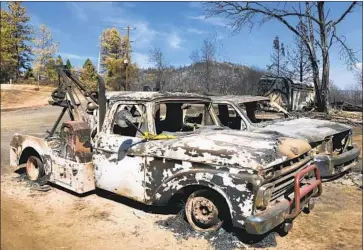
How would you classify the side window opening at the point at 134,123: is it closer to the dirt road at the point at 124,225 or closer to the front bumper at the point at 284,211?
the dirt road at the point at 124,225

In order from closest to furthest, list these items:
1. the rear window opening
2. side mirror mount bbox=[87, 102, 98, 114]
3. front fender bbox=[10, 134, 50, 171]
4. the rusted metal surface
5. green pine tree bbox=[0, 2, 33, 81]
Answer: the rusted metal surface, side mirror mount bbox=[87, 102, 98, 114], front fender bbox=[10, 134, 50, 171], the rear window opening, green pine tree bbox=[0, 2, 33, 81]

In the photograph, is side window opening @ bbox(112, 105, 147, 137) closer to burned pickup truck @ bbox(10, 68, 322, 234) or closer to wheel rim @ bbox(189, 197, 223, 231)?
burned pickup truck @ bbox(10, 68, 322, 234)

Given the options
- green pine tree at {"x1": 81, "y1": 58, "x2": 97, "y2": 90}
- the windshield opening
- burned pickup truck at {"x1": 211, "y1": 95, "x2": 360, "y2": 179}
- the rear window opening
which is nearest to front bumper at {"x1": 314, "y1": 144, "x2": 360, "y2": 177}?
burned pickup truck at {"x1": 211, "y1": 95, "x2": 360, "y2": 179}

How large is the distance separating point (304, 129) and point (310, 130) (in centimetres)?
11

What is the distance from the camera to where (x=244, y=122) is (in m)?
7.73

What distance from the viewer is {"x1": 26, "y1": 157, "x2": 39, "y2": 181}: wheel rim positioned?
6973 millimetres

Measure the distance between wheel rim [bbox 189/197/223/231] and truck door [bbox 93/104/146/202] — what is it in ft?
2.52

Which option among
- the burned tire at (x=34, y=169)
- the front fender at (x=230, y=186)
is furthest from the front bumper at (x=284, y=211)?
the burned tire at (x=34, y=169)

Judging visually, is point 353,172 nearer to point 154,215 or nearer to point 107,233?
point 154,215

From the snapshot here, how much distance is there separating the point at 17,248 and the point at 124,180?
74.4 inches

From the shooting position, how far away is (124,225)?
507 centimetres

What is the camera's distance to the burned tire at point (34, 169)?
686cm

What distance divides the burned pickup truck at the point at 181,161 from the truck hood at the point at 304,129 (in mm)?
1314

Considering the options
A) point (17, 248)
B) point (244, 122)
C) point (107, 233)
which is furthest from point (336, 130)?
point (17, 248)
